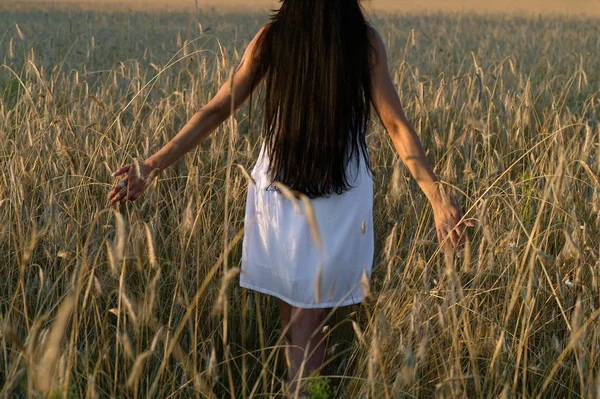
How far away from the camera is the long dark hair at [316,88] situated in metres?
1.73

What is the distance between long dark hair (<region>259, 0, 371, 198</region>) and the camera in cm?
173

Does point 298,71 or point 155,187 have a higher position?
point 298,71

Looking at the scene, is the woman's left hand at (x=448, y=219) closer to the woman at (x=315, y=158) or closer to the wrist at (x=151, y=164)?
the woman at (x=315, y=158)

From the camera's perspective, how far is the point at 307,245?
1794 mm

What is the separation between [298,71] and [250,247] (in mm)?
483

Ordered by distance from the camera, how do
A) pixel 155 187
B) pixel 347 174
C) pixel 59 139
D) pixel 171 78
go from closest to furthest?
1. pixel 347 174
2. pixel 155 187
3. pixel 59 139
4. pixel 171 78

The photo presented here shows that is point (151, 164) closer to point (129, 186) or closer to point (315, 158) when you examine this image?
point (129, 186)

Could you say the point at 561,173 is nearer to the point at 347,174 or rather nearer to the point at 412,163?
the point at 412,163

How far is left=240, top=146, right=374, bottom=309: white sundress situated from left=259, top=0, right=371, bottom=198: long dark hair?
0.04 meters

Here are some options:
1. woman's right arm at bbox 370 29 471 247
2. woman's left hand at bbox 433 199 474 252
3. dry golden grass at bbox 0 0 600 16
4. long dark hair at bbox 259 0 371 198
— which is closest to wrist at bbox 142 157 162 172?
long dark hair at bbox 259 0 371 198

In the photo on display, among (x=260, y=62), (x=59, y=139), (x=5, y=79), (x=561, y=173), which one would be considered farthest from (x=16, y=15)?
(x=561, y=173)

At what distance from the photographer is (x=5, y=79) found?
4754mm

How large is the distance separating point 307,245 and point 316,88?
0.41 metres

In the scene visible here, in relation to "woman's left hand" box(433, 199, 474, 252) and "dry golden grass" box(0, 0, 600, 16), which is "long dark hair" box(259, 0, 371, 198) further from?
"dry golden grass" box(0, 0, 600, 16)
